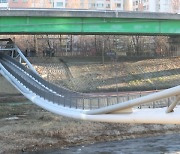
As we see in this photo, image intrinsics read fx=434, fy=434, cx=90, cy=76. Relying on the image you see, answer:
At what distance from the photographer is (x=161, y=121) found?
19891mm

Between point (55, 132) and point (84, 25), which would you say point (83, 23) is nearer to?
point (84, 25)

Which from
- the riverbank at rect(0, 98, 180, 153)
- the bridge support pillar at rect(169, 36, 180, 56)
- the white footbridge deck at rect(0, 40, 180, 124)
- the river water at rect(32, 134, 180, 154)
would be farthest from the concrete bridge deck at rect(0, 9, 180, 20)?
the bridge support pillar at rect(169, 36, 180, 56)

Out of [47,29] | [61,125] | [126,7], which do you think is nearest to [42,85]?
[61,125]

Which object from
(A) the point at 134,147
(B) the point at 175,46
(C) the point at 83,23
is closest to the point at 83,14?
(C) the point at 83,23

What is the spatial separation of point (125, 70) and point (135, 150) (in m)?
32.9

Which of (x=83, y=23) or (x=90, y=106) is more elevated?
(x=83, y=23)

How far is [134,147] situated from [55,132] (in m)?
7.23

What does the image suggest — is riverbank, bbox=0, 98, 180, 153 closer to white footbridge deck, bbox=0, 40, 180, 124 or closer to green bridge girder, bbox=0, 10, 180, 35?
white footbridge deck, bbox=0, 40, 180, 124

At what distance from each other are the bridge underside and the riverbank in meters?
10.8

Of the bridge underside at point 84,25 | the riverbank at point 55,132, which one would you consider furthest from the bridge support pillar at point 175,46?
the riverbank at point 55,132

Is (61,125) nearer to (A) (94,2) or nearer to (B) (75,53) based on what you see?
(B) (75,53)

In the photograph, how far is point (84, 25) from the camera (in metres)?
48.2

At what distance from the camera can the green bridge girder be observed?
45906 mm

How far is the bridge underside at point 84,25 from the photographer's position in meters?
46.1
